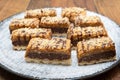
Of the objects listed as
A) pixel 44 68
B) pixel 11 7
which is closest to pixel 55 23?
pixel 44 68

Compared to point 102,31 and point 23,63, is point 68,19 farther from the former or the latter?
point 23,63

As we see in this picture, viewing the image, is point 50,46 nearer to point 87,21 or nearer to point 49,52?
point 49,52

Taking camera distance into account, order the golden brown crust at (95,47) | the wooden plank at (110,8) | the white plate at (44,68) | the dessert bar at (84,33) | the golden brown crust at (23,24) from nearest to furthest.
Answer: the white plate at (44,68) → the golden brown crust at (95,47) → the dessert bar at (84,33) → the golden brown crust at (23,24) → the wooden plank at (110,8)

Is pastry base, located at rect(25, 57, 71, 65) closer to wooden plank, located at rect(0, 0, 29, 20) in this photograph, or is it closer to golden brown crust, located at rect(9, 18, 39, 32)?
golden brown crust, located at rect(9, 18, 39, 32)

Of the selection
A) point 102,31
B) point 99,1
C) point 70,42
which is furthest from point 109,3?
point 70,42

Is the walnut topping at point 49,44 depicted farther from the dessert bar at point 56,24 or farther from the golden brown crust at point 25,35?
the dessert bar at point 56,24

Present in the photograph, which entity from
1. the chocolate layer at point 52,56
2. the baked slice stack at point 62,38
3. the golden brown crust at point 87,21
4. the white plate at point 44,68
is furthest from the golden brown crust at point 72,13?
the chocolate layer at point 52,56
